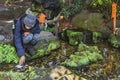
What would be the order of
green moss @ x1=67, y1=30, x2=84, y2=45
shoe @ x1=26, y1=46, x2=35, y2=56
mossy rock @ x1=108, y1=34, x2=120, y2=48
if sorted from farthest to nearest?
green moss @ x1=67, y1=30, x2=84, y2=45 → mossy rock @ x1=108, y1=34, x2=120, y2=48 → shoe @ x1=26, y1=46, x2=35, y2=56

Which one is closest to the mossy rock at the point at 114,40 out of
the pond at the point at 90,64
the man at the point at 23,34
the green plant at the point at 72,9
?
the pond at the point at 90,64

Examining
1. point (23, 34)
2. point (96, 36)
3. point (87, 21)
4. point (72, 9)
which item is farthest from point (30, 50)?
point (72, 9)

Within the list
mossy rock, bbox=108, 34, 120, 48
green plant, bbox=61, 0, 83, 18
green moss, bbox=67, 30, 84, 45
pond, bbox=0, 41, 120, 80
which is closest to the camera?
pond, bbox=0, 41, 120, 80

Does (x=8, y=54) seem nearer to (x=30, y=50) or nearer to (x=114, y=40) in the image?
(x=30, y=50)

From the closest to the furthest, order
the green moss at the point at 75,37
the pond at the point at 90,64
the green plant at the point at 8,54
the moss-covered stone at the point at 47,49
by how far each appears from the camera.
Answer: the pond at the point at 90,64 → the green plant at the point at 8,54 → the moss-covered stone at the point at 47,49 → the green moss at the point at 75,37

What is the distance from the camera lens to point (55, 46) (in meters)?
9.08

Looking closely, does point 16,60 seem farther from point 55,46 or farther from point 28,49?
point 55,46

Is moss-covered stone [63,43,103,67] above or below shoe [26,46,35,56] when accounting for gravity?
below

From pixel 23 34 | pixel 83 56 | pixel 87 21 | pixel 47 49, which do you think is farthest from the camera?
pixel 87 21

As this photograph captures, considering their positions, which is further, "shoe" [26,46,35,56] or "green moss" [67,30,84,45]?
"green moss" [67,30,84,45]

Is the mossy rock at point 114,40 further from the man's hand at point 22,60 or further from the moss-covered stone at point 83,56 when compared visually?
the man's hand at point 22,60

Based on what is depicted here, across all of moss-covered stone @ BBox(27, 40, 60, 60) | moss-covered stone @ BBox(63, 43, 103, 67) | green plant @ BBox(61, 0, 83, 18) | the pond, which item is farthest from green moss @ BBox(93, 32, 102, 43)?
green plant @ BBox(61, 0, 83, 18)

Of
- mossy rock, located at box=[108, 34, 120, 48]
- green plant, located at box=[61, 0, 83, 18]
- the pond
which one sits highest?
green plant, located at box=[61, 0, 83, 18]

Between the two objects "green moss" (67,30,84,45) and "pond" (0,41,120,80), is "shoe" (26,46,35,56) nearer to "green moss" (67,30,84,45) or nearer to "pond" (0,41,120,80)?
"pond" (0,41,120,80)
